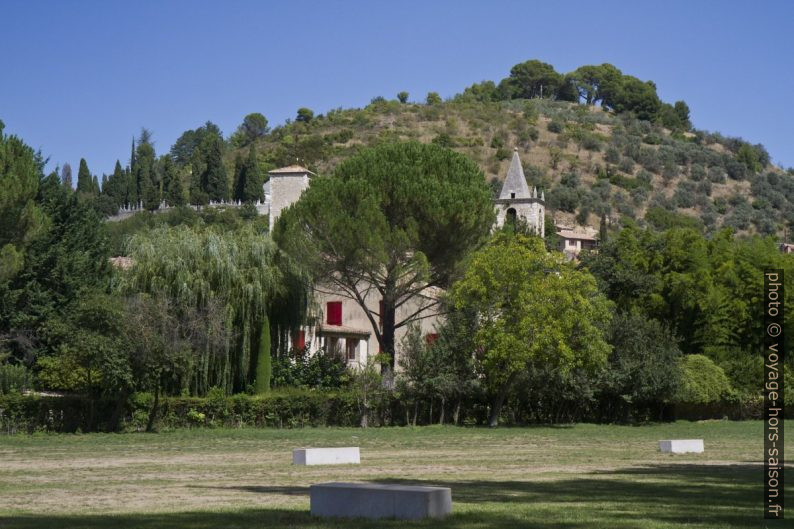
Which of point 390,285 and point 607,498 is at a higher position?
point 390,285

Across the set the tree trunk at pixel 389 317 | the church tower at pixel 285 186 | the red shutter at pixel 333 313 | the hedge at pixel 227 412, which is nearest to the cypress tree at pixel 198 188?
the church tower at pixel 285 186

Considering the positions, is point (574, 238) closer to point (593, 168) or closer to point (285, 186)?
point (593, 168)

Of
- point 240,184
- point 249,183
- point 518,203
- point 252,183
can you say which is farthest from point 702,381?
point 240,184

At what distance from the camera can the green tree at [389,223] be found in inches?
1951

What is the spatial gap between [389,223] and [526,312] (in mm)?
9383

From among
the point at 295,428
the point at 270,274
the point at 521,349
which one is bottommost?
the point at 295,428

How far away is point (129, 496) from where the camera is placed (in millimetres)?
17203

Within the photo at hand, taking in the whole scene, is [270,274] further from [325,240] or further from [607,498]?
[607,498]

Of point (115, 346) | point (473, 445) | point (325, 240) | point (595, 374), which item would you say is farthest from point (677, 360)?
point (115, 346)

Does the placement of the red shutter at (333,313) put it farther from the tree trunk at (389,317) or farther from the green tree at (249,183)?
the green tree at (249,183)

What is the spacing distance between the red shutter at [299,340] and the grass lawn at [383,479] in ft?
38.0

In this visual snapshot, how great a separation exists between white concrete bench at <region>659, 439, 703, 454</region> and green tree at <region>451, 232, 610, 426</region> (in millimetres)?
13322

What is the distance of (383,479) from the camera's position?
19.9 metres

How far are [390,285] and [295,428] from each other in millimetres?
9237
